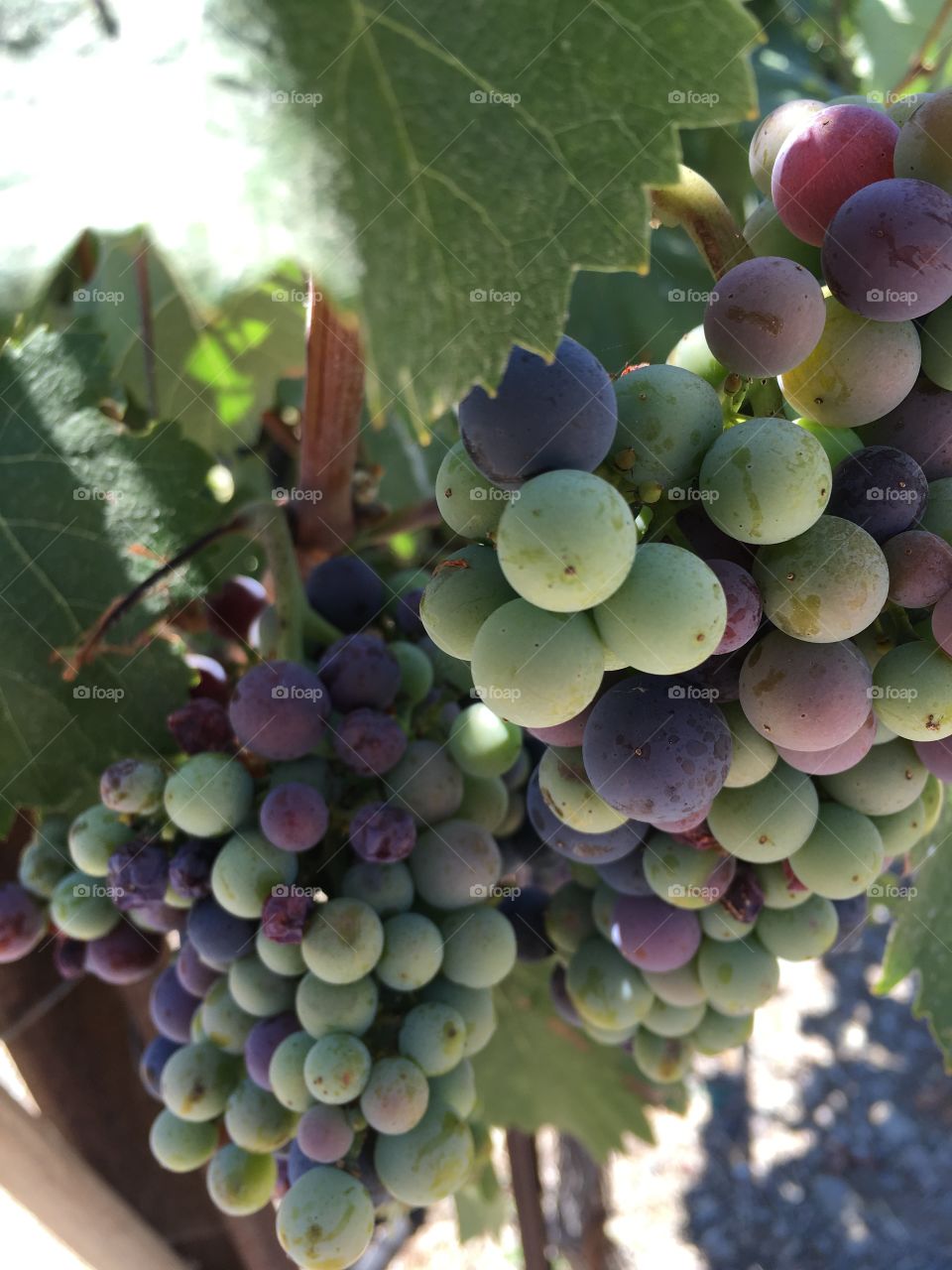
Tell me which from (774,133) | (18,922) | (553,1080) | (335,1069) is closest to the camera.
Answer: (774,133)

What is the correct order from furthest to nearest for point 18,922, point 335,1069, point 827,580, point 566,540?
point 18,922 → point 335,1069 → point 827,580 → point 566,540

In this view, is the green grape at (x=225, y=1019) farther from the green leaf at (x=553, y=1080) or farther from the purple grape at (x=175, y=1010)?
the green leaf at (x=553, y=1080)

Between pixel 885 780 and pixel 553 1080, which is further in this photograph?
pixel 553 1080

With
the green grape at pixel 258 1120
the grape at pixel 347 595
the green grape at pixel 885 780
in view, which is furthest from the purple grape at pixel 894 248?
the green grape at pixel 258 1120

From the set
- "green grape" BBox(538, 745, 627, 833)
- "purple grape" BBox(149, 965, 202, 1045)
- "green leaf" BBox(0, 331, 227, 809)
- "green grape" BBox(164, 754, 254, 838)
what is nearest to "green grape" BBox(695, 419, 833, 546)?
"green grape" BBox(538, 745, 627, 833)

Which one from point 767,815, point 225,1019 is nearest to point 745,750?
point 767,815

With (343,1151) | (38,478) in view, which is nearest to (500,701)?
(343,1151)

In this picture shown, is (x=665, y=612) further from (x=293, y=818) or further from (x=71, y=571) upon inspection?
(x=71, y=571)
